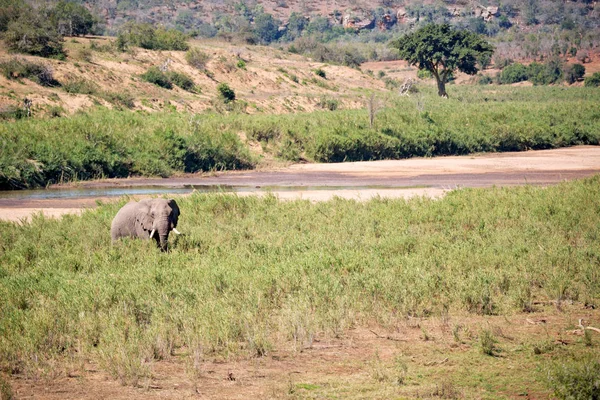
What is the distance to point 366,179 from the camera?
31.2 m

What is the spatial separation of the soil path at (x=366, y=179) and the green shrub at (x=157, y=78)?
19738 mm

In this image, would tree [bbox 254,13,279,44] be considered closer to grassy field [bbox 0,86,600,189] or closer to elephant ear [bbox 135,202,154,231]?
grassy field [bbox 0,86,600,189]

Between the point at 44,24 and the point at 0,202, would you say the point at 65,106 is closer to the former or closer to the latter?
the point at 44,24

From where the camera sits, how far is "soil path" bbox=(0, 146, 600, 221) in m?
24.5

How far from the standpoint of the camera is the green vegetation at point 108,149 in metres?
28.3

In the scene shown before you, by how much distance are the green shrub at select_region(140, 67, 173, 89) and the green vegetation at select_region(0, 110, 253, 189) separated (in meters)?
16.1

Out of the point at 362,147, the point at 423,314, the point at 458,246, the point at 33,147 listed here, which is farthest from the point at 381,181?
the point at 423,314

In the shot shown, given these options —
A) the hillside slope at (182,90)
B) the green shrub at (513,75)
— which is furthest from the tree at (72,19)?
the green shrub at (513,75)

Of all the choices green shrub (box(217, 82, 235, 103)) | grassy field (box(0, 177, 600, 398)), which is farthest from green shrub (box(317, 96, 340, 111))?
grassy field (box(0, 177, 600, 398))

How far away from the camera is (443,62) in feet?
246

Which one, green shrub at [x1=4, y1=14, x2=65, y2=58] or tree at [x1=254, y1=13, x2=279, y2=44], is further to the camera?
tree at [x1=254, y1=13, x2=279, y2=44]

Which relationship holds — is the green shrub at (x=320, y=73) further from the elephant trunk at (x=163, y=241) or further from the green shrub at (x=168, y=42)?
the elephant trunk at (x=163, y=241)

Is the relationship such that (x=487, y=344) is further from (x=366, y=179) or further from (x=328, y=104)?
(x=328, y=104)

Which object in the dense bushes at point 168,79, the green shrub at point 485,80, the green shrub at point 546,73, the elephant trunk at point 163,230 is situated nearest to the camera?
the elephant trunk at point 163,230
